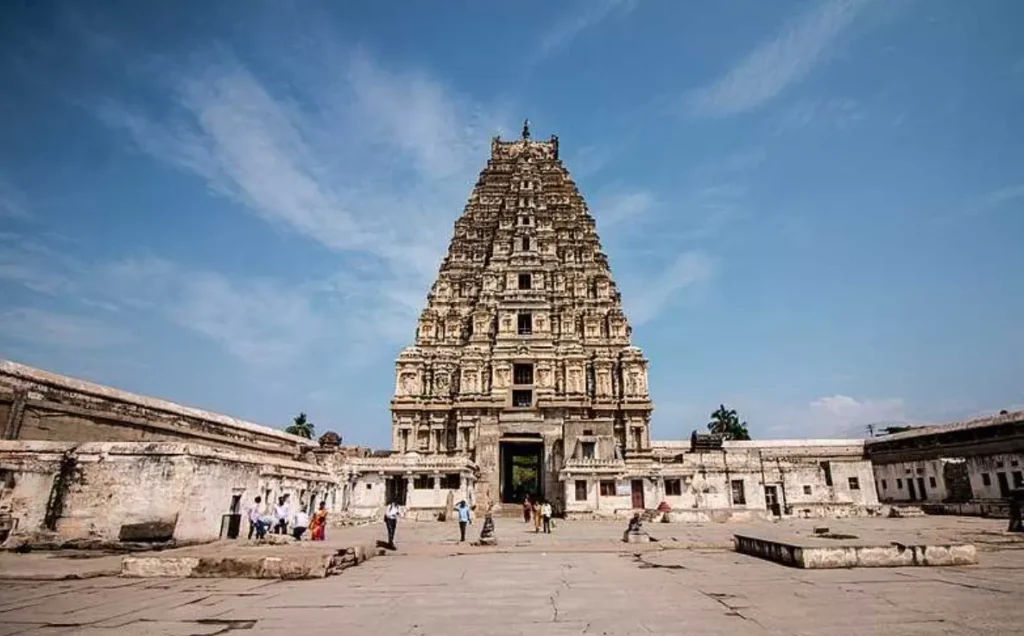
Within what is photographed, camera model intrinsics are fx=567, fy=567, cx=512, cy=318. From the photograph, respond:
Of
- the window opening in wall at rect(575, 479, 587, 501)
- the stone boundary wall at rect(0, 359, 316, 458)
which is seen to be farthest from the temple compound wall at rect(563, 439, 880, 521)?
the stone boundary wall at rect(0, 359, 316, 458)

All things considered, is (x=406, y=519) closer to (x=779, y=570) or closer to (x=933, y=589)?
(x=779, y=570)

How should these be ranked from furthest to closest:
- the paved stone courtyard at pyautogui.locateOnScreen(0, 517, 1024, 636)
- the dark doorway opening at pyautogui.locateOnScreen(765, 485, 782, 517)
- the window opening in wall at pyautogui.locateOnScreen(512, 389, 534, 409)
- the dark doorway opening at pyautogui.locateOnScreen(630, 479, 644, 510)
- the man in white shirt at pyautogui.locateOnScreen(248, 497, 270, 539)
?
the window opening in wall at pyautogui.locateOnScreen(512, 389, 534, 409) < the dark doorway opening at pyautogui.locateOnScreen(765, 485, 782, 517) < the dark doorway opening at pyautogui.locateOnScreen(630, 479, 644, 510) < the man in white shirt at pyautogui.locateOnScreen(248, 497, 270, 539) < the paved stone courtyard at pyautogui.locateOnScreen(0, 517, 1024, 636)

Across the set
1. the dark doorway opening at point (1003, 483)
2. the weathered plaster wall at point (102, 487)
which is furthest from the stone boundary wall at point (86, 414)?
the dark doorway opening at point (1003, 483)

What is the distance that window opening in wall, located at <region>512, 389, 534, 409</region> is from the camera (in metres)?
41.6

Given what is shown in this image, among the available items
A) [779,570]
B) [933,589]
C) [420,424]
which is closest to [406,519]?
[420,424]

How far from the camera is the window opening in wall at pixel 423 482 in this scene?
3234cm

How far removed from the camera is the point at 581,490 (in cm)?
3244

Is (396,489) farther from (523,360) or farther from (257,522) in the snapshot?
(257,522)

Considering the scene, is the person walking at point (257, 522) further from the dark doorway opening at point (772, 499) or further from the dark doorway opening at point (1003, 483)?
the dark doorway opening at point (1003, 483)

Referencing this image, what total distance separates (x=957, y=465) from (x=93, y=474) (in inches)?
1779

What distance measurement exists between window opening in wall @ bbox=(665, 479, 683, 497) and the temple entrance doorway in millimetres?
9282

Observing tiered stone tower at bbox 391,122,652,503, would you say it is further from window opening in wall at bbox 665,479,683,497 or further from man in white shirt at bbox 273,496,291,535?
man in white shirt at bbox 273,496,291,535

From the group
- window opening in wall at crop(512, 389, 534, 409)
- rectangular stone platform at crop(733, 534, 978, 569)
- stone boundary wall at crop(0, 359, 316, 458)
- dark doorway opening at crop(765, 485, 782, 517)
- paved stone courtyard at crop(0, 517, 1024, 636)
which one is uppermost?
window opening in wall at crop(512, 389, 534, 409)

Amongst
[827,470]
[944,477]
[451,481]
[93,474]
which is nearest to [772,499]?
[827,470]
